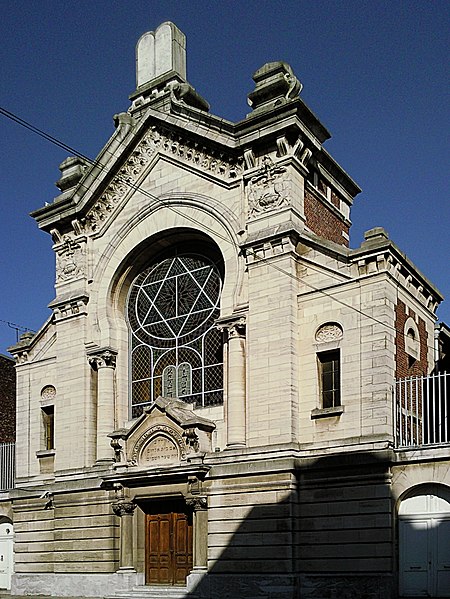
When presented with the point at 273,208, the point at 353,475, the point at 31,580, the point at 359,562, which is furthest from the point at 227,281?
the point at 31,580

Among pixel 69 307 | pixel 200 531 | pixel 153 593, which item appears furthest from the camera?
pixel 69 307

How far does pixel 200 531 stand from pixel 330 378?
17.4 feet

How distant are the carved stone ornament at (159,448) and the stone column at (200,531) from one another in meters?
1.21

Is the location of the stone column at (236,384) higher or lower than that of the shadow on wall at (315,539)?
higher

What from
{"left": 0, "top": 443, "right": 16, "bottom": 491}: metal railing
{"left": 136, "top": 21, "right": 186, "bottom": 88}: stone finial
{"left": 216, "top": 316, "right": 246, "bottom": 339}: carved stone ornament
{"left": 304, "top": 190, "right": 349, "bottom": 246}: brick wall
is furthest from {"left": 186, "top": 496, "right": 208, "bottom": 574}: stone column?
{"left": 136, "top": 21, "right": 186, "bottom": 88}: stone finial

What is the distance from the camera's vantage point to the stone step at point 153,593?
22.3 metres

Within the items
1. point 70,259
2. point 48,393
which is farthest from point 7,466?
point 70,259

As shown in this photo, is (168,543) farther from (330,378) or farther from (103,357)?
(330,378)

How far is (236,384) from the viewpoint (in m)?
22.7

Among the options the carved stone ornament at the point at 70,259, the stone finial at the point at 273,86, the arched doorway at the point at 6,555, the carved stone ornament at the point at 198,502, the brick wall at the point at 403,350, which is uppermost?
the stone finial at the point at 273,86

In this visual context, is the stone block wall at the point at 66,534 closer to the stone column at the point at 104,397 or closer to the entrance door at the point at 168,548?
the entrance door at the point at 168,548

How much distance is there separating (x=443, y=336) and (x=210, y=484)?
8.64 meters

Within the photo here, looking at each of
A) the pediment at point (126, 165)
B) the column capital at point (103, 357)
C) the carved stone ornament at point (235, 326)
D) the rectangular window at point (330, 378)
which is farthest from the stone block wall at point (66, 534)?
the pediment at point (126, 165)

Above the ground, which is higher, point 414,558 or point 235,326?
point 235,326
